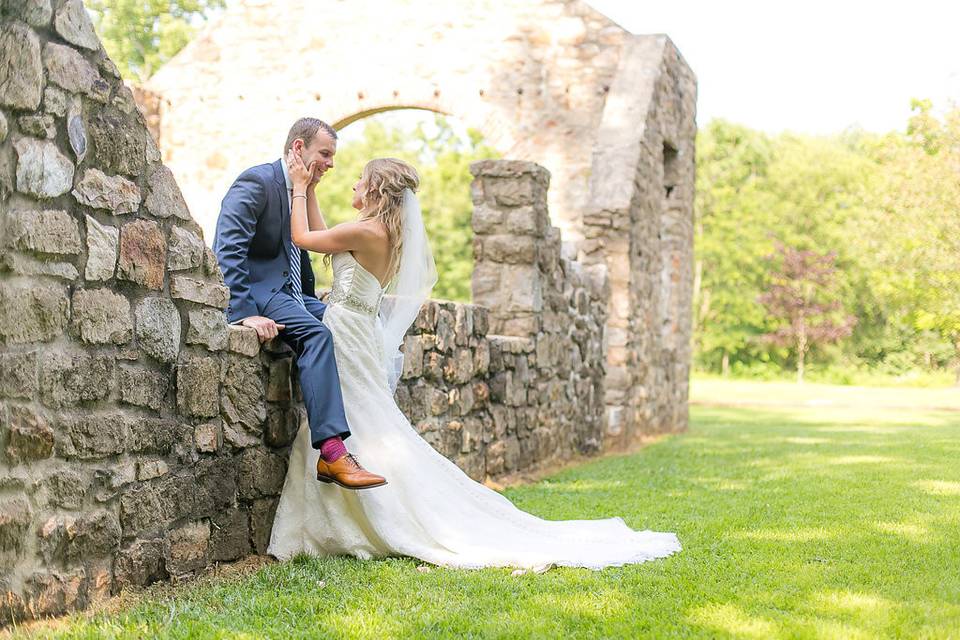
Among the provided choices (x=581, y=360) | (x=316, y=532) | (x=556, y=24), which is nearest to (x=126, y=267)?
(x=316, y=532)

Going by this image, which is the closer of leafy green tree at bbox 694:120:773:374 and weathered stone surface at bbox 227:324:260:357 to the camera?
weathered stone surface at bbox 227:324:260:357

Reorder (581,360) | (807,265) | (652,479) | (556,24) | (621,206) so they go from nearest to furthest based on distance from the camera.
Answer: (652,479), (581,360), (621,206), (556,24), (807,265)

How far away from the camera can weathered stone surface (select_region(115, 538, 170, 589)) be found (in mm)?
3867

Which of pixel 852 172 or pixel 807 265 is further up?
pixel 852 172

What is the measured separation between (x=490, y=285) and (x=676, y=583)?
4.45 metres

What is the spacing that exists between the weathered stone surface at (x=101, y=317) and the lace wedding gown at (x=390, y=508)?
1.27 m

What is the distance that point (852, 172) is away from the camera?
120ft

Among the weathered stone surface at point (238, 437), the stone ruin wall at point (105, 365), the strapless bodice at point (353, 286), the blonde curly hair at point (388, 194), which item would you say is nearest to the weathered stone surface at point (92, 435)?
the stone ruin wall at point (105, 365)

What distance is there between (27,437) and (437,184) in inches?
1174

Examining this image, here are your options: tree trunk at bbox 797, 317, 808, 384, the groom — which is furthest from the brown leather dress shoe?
tree trunk at bbox 797, 317, 808, 384

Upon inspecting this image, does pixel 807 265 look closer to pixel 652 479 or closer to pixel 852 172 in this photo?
pixel 852 172

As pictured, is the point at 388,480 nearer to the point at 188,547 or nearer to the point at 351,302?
the point at 351,302

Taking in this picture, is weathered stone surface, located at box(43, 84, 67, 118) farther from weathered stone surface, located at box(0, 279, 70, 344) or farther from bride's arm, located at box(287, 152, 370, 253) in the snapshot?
bride's arm, located at box(287, 152, 370, 253)

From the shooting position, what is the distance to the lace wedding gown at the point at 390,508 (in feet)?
15.9
